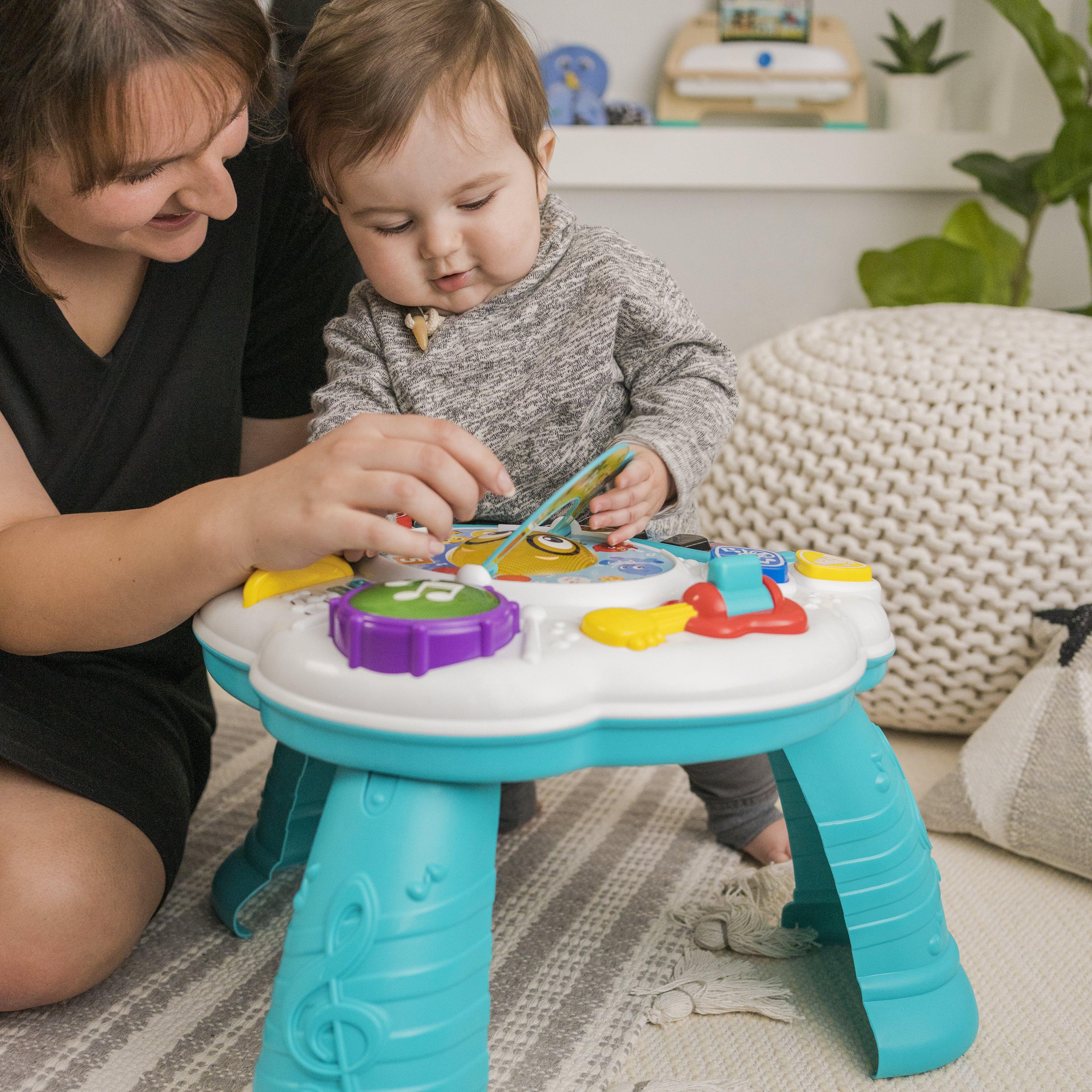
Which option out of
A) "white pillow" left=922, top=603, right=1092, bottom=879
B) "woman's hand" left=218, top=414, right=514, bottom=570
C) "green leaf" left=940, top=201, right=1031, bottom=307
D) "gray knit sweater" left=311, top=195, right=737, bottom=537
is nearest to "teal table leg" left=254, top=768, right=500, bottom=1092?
"woman's hand" left=218, top=414, right=514, bottom=570

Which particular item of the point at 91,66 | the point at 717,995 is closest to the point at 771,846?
the point at 717,995

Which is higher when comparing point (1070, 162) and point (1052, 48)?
point (1052, 48)

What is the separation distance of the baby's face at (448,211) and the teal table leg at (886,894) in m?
0.37

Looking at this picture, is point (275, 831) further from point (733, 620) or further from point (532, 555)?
point (733, 620)

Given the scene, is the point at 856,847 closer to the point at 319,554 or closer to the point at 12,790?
the point at 319,554

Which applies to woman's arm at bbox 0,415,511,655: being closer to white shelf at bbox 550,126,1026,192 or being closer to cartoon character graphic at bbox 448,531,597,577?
cartoon character graphic at bbox 448,531,597,577

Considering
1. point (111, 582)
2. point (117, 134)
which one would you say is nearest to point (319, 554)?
point (111, 582)

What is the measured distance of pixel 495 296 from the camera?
2.42 ft

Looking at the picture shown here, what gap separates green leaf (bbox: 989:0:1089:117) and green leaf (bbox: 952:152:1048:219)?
89 millimetres

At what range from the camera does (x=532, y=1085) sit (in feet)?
1.86

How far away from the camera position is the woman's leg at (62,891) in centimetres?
61

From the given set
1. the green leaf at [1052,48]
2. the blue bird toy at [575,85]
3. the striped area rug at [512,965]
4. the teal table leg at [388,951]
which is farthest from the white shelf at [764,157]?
the teal table leg at [388,951]

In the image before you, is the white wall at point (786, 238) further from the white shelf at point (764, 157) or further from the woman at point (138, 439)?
the woman at point (138, 439)

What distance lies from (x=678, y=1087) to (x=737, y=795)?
0.90ft
